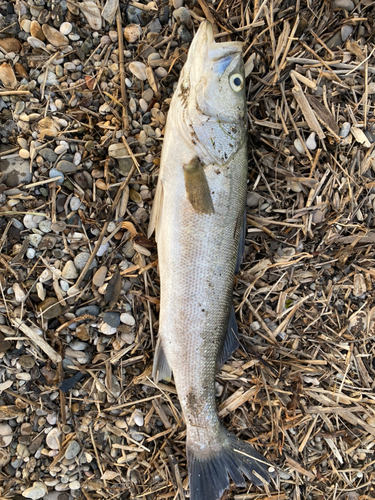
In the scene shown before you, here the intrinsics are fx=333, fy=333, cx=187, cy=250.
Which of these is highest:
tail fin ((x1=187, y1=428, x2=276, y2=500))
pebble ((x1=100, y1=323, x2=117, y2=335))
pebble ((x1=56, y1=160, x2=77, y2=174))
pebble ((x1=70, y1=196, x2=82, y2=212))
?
pebble ((x1=56, y1=160, x2=77, y2=174))

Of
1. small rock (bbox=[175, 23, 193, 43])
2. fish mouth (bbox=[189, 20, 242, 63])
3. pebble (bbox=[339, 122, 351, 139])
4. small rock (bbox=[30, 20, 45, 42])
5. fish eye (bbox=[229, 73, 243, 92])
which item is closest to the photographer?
fish mouth (bbox=[189, 20, 242, 63])

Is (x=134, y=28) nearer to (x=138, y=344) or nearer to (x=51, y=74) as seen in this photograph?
(x=51, y=74)

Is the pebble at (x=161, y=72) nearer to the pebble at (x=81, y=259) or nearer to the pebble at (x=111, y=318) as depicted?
the pebble at (x=81, y=259)

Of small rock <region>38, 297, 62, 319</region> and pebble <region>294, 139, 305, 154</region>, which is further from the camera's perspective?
pebble <region>294, 139, 305, 154</region>

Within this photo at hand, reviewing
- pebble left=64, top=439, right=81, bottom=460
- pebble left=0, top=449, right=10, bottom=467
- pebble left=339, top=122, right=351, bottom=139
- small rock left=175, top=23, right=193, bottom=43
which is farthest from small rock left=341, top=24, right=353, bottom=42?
pebble left=0, top=449, right=10, bottom=467

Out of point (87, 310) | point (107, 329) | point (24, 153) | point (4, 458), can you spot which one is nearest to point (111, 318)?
point (107, 329)

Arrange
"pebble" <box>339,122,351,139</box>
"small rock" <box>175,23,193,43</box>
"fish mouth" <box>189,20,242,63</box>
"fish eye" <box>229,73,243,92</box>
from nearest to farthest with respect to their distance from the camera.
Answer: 1. "fish mouth" <box>189,20,242,63</box>
2. "fish eye" <box>229,73,243,92</box>
3. "small rock" <box>175,23,193,43</box>
4. "pebble" <box>339,122,351,139</box>

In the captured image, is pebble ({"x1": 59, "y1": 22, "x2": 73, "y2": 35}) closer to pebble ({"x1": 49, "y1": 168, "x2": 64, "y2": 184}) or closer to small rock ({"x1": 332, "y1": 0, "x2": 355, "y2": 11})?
pebble ({"x1": 49, "y1": 168, "x2": 64, "y2": 184})
